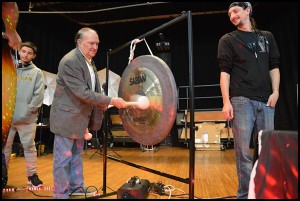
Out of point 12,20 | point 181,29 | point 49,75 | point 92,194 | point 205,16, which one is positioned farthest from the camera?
point 181,29

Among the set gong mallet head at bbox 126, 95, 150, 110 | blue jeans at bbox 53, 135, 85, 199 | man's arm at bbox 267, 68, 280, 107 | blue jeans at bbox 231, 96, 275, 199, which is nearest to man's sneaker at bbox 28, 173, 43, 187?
blue jeans at bbox 53, 135, 85, 199

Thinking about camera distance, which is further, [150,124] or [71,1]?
[71,1]

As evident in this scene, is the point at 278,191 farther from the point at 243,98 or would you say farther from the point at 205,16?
the point at 205,16

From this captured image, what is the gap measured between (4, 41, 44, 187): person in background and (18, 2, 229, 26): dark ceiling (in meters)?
3.60

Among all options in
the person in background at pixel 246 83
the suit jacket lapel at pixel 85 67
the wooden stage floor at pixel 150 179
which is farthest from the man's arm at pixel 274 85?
the suit jacket lapel at pixel 85 67

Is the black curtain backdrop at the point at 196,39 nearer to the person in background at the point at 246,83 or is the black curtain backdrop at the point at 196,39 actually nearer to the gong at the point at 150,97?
the person in background at the point at 246,83

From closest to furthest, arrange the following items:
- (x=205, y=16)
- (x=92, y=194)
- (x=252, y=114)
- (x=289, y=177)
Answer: (x=289, y=177) → (x=252, y=114) → (x=92, y=194) → (x=205, y=16)

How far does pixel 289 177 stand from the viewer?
1.32m

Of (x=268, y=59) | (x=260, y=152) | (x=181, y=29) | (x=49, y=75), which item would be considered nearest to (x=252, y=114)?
(x=268, y=59)

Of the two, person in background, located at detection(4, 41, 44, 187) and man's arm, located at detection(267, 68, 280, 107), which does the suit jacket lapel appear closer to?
person in background, located at detection(4, 41, 44, 187)

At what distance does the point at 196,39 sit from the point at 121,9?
2.34 m

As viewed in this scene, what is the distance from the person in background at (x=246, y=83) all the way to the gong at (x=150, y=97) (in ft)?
1.56

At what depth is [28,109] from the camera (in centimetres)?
292

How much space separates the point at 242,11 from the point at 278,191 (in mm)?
1398
